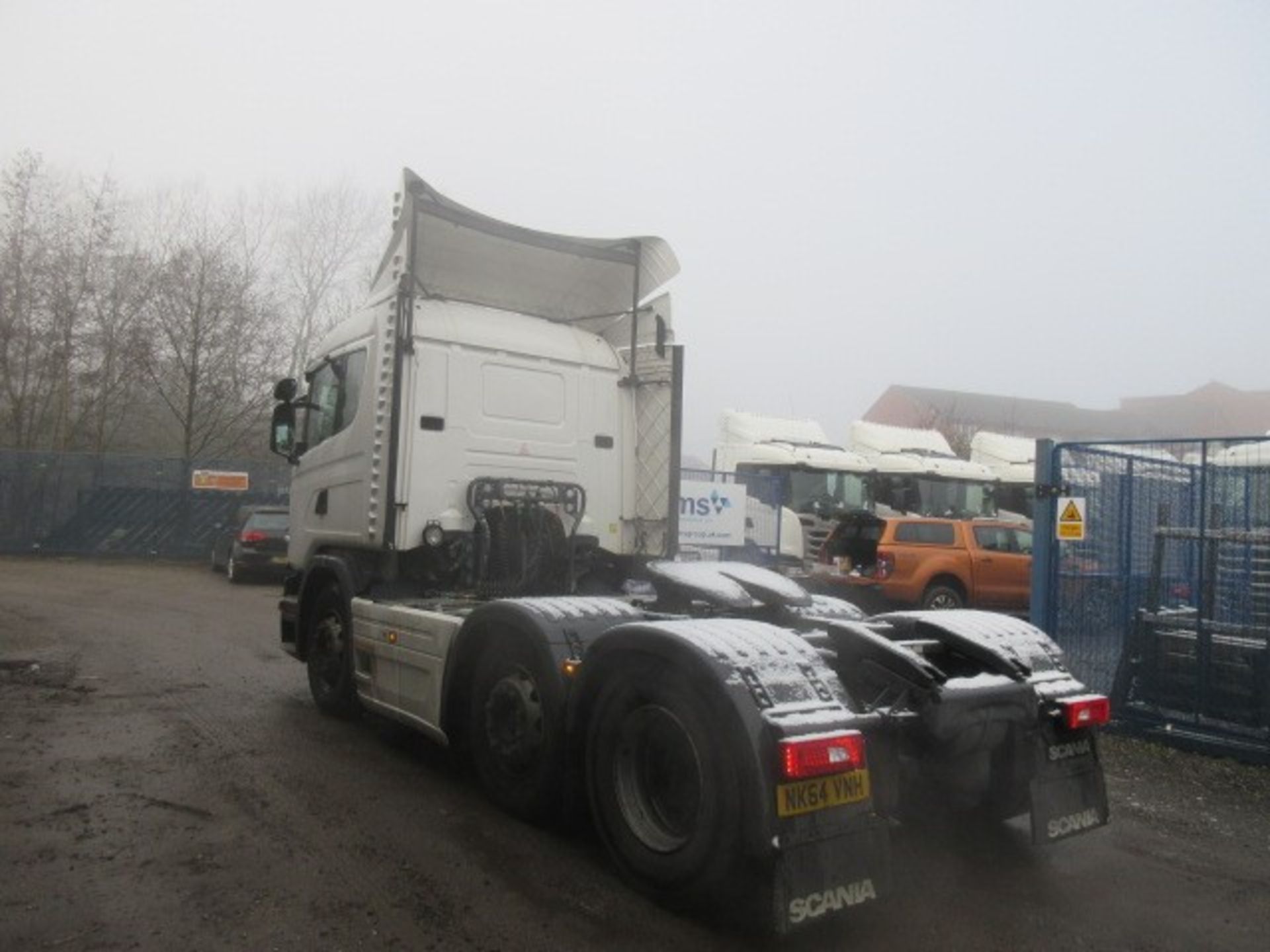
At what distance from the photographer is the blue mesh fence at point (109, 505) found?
Answer: 22.4m

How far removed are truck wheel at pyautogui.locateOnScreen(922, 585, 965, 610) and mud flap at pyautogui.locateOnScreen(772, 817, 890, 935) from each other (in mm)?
11607

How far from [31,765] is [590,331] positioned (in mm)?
4853

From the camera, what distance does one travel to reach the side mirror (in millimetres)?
8094

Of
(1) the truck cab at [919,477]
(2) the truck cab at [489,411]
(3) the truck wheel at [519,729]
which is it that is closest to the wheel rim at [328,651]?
(2) the truck cab at [489,411]

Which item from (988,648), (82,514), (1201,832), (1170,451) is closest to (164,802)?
(988,648)

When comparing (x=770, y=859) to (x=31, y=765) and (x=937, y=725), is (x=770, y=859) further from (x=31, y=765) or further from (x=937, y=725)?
(x=31, y=765)

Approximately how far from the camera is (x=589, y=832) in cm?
489

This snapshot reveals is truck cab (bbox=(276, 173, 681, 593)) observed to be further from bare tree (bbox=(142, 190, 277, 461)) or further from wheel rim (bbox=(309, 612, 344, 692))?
bare tree (bbox=(142, 190, 277, 461))

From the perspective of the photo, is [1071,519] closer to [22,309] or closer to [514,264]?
[514,264]

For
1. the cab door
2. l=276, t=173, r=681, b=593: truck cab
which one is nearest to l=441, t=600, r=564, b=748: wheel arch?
l=276, t=173, r=681, b=593: truck cab

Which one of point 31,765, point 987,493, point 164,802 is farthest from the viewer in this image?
point 987,493

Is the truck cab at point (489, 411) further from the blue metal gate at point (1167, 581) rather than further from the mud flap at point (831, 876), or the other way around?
the mud flap at point (831, 876)

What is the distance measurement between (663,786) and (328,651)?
4.04 m

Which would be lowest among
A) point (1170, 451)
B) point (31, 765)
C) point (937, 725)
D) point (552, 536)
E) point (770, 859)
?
point (31, 765)
